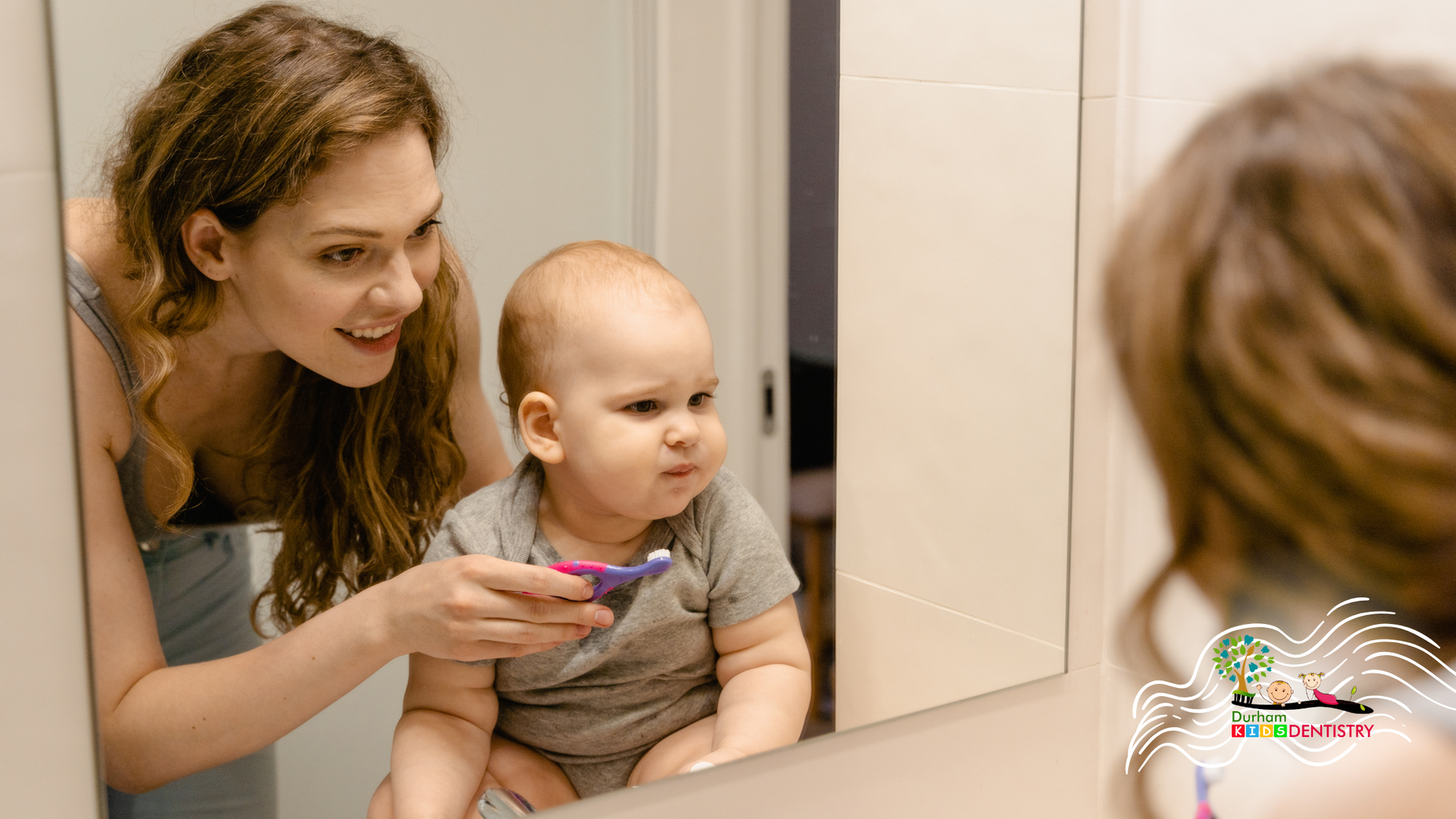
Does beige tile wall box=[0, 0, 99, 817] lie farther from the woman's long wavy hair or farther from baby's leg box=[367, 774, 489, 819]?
baby's leg box=[367, 774, 489, 819]

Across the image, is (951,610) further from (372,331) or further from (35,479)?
(35,479)

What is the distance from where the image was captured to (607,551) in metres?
0.73

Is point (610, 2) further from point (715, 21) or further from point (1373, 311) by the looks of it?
point (1373, 311)

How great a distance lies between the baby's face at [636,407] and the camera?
69 cm

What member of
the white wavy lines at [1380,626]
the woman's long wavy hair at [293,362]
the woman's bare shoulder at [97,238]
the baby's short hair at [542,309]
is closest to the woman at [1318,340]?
the white wavy lines at [1380,626]

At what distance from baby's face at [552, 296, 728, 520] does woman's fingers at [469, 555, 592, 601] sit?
0.17 feet

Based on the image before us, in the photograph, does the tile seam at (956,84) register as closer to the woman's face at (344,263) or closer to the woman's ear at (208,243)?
the woman's face at (344,263)

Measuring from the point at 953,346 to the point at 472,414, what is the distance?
1.37ft

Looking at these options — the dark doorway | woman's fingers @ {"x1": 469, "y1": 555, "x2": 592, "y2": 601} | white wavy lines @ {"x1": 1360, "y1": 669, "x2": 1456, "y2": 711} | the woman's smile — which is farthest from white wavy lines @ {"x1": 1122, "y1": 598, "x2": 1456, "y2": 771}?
the woman's smile

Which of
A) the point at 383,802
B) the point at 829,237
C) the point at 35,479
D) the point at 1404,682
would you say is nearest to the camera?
the point at 35,479

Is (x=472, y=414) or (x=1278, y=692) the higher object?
(x=472, y=414)

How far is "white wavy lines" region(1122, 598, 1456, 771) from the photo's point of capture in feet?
3.03

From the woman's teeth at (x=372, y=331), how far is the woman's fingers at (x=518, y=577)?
0.15 meters

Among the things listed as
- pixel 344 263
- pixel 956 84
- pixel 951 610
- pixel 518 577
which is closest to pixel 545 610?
pixel 518 577
